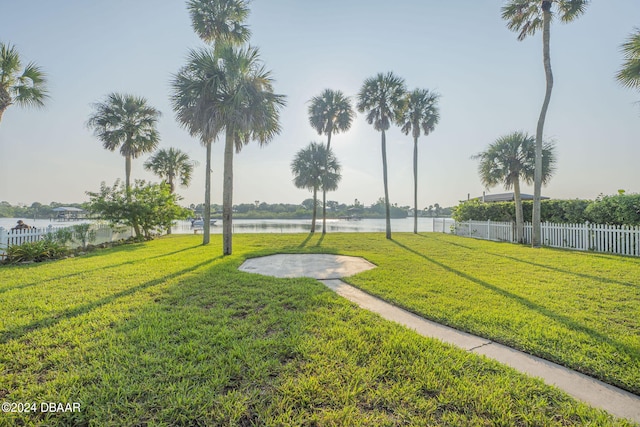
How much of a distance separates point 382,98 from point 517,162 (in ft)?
25.4

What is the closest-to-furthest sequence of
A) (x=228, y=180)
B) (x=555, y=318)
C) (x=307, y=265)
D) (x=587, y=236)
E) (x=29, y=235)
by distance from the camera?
1. (x=555, y=318)
2. (x=307, y=265)
3. (x=29, y=235)
4. (x=228, y=180)
5. (x=587, y=236)

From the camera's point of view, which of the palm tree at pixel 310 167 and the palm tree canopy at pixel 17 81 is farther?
the palm tree at pixel 310 167

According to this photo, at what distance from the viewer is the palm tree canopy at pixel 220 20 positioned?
386 inches

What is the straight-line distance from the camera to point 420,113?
17172 millimetres

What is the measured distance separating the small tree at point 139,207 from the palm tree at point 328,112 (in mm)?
9635

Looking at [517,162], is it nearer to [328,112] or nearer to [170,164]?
[328,112]

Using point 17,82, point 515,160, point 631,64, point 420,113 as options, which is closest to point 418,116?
point 420,113

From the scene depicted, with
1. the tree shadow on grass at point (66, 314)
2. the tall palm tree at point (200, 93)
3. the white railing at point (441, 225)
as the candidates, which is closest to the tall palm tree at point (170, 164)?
the tall palm tree at point (200, 93)

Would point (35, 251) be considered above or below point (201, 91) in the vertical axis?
below

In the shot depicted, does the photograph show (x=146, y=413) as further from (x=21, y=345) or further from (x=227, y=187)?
(x=227, y=187)

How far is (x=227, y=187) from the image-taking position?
8070 millimetres

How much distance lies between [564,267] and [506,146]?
876cm

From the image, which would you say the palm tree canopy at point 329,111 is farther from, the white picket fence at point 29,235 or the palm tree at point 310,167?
the white picket fence at point 29,235

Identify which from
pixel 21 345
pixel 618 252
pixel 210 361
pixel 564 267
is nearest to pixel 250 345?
pixel 210 361
